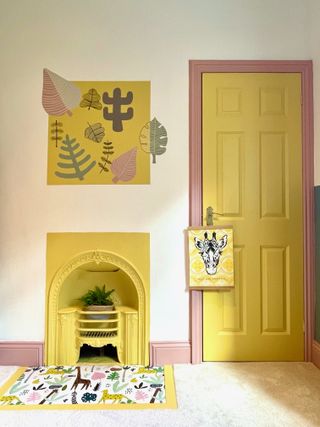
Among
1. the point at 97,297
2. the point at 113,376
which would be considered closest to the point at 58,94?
the point at 97,297

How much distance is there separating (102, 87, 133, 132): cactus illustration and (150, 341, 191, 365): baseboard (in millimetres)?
1486

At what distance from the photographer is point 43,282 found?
2432 millimetres

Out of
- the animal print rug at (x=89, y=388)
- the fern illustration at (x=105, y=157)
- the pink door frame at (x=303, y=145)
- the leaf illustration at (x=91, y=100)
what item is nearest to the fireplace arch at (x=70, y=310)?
the animal print rug at (x=89, y=388)

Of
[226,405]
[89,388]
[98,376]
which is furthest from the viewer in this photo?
[98,376]

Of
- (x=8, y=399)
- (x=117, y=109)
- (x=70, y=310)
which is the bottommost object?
(x=8, y=399)

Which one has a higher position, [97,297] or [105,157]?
[105,157]

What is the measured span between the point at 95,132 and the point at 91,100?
22 centimetres

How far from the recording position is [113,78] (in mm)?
2471

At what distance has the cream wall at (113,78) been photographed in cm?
244

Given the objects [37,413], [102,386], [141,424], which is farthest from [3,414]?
[141,424]

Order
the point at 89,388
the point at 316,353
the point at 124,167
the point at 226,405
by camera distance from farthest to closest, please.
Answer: the point at 124,167, the point at 316,353, the point at 89,388, the point at 226,405

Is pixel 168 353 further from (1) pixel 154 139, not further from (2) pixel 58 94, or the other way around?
(2) pixel 58 94

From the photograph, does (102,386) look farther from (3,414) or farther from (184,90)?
(184,90)

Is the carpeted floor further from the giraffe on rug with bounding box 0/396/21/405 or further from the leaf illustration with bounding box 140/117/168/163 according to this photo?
the leaf illustration with bounding box 140/117/168/163
